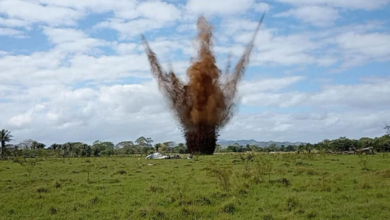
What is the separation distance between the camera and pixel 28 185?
21.7m

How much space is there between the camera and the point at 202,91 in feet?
149

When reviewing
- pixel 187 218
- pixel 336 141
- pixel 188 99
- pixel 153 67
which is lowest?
pixel 187 218

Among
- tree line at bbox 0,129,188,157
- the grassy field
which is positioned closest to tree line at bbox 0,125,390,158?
tree line at bbox 0,129,188,157

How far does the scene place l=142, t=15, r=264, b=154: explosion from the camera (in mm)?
43500

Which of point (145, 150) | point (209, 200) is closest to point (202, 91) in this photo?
point (209, 200)

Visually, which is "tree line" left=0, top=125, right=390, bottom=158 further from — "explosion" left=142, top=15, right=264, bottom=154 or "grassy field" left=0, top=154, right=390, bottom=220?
"grassy field" left=0, top=154, right=390, bottom=220

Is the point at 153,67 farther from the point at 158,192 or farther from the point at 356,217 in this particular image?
the point at 356,217

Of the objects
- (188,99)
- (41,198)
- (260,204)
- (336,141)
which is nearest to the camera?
(260,204)

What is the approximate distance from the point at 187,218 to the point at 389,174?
1330cm

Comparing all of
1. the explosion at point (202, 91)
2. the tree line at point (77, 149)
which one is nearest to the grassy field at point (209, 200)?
the explosion at point (202, 91)

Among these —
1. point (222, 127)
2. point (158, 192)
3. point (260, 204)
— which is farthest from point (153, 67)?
point (260, 204)

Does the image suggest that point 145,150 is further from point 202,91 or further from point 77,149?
point 202,91

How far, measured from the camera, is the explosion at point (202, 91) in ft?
143

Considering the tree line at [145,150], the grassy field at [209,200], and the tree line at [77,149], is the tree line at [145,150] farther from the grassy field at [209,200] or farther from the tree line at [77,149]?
the grassy field at [209,200]
